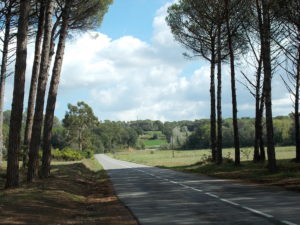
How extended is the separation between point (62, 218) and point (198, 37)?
2335 cm

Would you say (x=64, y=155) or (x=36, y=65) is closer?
(x=36, y=65)

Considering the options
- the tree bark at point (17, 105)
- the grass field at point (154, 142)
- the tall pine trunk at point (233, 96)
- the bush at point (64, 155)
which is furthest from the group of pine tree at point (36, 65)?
the grass field at point (154, 142)

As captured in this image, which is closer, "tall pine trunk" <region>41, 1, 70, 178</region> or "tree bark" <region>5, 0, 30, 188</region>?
"tree bark" <region>5, 0, 30, 188</region>

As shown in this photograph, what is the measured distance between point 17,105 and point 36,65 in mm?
6867

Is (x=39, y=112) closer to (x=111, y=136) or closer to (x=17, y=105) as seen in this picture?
(x=17, y=105)

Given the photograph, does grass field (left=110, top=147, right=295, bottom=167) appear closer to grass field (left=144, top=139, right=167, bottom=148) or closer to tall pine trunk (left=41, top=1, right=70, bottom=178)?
tall pine trunk (left=41, top=1, right=70, bottom=178)

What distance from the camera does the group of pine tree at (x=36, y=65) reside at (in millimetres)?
11750

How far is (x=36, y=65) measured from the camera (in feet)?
59.2

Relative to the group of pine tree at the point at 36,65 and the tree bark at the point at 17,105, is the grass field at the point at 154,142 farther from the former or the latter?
the tree bark at the point at 17,105

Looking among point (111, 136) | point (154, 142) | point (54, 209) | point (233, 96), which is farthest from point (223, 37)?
point (154, 142)

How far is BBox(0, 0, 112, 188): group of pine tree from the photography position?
11.8 metres

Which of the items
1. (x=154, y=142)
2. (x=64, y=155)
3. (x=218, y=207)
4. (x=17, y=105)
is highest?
(x=154, y=142)

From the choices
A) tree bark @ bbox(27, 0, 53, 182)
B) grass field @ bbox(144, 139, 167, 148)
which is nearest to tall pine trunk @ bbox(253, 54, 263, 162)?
tree bark @ bbox(27, 0, 53, 182)

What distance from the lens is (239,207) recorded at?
30.3 ft
